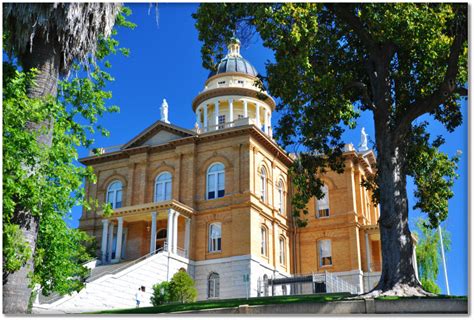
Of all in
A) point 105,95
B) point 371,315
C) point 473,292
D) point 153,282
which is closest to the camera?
point 473,292

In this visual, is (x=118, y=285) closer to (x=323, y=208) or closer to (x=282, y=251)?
(x=282, y=251)

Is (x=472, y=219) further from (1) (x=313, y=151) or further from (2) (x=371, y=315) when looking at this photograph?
(1) (x=313, y=151)

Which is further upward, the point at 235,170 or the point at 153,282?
the point at 235,170

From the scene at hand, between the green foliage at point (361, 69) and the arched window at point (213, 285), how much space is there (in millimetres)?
16360

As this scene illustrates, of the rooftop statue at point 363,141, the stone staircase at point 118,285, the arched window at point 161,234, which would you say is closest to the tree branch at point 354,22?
the stone staircase at point 118,285

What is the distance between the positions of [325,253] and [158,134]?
42.8 ft

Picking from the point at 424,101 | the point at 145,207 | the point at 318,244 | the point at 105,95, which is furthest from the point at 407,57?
the point at 318,244

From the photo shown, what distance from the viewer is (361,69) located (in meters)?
17.1

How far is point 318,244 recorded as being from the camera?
39.1m

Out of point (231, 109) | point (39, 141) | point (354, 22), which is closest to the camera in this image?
point (39, 141)

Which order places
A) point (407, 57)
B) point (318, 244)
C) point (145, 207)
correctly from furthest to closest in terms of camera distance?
point (318, 244) < point (145, 207) < point (407, 57)

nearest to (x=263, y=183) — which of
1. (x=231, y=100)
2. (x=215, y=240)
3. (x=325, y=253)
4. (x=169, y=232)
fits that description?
(x=215, y=240)

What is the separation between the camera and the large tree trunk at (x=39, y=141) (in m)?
10.9

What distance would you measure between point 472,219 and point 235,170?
24966mm
